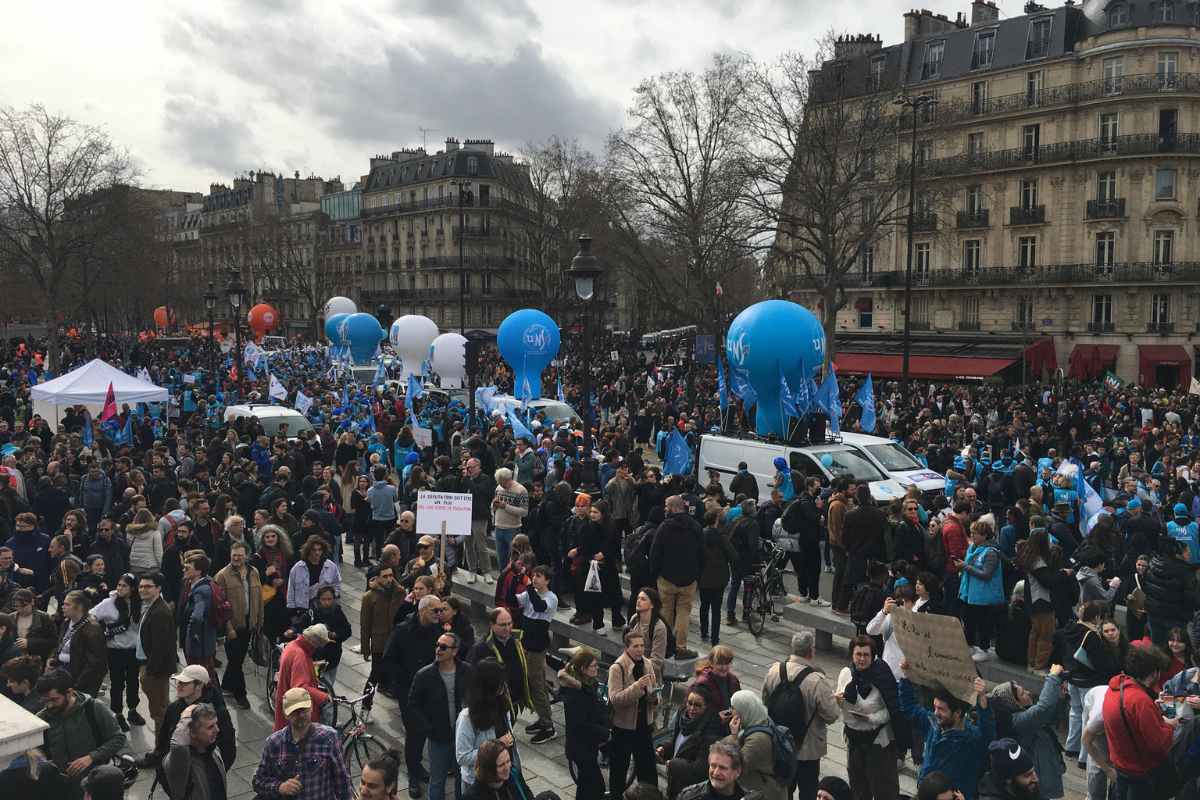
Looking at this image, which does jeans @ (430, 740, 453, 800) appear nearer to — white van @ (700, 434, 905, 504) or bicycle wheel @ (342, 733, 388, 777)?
bicycle wheel @ (342, 733, 388, 777)

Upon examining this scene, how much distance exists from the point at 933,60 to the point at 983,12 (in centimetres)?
341

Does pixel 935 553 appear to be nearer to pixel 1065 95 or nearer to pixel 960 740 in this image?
pixel 960 740

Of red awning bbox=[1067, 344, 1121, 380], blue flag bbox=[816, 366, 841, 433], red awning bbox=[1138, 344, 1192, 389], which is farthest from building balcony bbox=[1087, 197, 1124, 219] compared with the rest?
blue flag bbox=[816, 366, 841, 433]

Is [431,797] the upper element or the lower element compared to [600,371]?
lower

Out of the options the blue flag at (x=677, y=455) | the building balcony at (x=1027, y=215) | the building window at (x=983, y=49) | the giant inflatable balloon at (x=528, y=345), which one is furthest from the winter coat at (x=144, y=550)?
the building window at (x=983, y=49)

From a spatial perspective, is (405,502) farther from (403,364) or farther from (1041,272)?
(1041,272)

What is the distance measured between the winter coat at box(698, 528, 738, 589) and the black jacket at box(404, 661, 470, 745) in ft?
11.7

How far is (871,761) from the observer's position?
621 centimetres


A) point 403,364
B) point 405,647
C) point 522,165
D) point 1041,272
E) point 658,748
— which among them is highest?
point 522,165

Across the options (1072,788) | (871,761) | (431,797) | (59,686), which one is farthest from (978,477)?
(59,686)

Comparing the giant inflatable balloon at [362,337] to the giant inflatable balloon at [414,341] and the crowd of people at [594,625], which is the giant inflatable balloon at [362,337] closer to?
the giant inflatable balloon at [414,341]

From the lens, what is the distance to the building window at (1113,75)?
38031 mm

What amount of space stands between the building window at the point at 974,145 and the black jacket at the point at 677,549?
38.3 metres

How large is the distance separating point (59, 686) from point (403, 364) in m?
28.3
